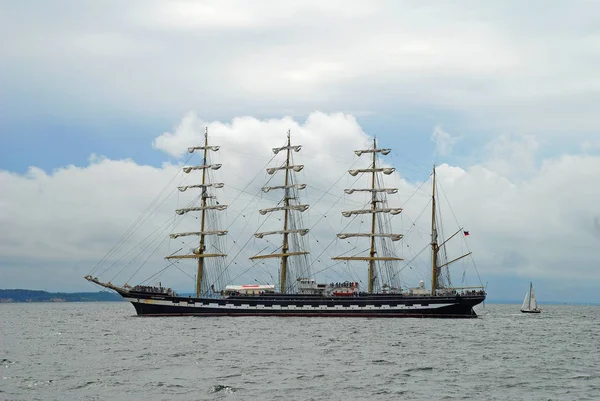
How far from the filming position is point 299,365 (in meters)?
43.2

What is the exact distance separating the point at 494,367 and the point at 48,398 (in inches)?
1036

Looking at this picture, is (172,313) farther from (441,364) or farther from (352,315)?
(441,364)

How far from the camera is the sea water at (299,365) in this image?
113 feet

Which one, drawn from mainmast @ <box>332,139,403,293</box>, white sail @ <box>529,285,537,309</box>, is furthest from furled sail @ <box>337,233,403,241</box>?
white sail @ <box>529,285,537,309</box>

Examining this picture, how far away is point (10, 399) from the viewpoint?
32594 mm

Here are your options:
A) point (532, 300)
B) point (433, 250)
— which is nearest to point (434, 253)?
point (433, 250)

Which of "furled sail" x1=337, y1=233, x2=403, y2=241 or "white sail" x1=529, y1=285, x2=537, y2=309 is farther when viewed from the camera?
"white sail" x1=529, y1=285, x2=537, y2=309

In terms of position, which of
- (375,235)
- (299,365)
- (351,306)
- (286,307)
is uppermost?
(375,235)

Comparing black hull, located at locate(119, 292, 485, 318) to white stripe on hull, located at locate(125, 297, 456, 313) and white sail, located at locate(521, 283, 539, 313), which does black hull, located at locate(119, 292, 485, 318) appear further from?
white sail, located at locate(521, 283, 539, 313)

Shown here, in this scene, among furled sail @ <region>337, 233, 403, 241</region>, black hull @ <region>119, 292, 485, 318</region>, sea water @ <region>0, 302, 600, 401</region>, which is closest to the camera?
sea water @ <region>0, 302, 600, 401</region>

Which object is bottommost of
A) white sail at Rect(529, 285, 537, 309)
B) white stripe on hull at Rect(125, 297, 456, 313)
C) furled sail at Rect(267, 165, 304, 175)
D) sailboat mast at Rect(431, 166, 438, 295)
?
white stripe on hull at Rect(125, 297, 456, 313)

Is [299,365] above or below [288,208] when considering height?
below

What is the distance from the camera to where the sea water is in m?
34.4

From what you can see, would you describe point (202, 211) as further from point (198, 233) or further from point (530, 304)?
point (530, 304)
